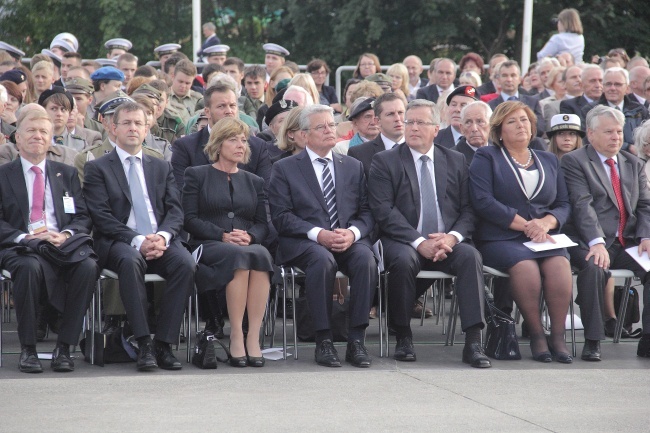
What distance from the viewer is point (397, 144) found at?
940 cm

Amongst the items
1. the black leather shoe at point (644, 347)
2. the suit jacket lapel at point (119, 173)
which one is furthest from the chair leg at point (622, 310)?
the suit jacket lapel at point (119, 173)

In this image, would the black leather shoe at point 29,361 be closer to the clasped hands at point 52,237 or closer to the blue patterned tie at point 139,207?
the clasped hands at point 52,237

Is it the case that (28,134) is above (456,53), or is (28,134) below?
below

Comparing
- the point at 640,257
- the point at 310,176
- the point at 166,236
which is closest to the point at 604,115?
the point at 640,257

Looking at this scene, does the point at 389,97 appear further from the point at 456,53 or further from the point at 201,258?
the point at 456,53

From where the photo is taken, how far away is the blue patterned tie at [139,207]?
861 centimetres

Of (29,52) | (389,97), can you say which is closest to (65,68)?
(389,97)

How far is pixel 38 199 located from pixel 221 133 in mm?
1398

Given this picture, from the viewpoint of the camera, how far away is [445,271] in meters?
8.66

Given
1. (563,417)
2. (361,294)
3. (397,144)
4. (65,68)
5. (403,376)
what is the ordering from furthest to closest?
(65,68) → (397,144) → (361,294) → (403,376) → (563,417)

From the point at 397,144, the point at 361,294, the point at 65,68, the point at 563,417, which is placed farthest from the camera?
the point at 65,68

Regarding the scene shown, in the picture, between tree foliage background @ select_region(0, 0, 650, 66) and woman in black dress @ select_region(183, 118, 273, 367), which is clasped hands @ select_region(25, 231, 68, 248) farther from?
tree foliage background @ select_region(0, 0, 650, 66)

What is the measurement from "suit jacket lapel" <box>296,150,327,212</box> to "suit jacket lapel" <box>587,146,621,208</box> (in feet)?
7.21

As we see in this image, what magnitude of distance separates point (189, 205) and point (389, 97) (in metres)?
2.00
